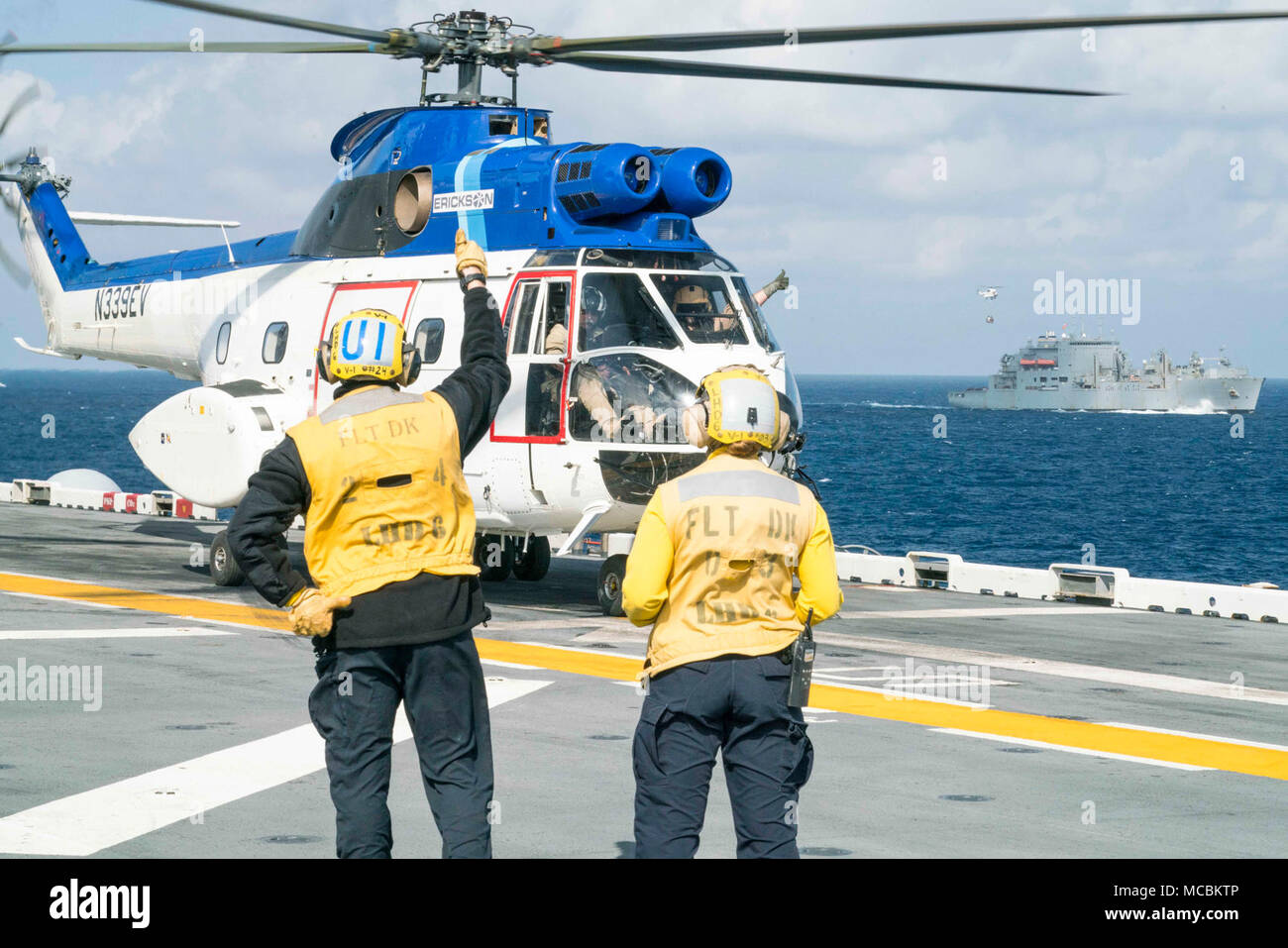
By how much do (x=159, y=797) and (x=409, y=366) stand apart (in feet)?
9.28

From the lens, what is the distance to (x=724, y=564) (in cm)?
555

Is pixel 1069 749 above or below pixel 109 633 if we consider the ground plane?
below

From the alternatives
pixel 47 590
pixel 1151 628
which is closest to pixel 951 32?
pixel 1151 628

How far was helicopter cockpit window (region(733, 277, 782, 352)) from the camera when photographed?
14.4 meters

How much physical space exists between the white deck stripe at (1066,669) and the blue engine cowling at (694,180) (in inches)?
162

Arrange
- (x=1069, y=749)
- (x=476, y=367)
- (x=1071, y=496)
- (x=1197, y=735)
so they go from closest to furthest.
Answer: (x=476, y=367) < (x=1069, y=749) < (x=1197, y=735) < (x=1071, y=496)

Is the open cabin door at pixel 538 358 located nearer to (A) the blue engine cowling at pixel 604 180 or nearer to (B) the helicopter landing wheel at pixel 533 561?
(A) the blue engine cowling at pixel 604 180

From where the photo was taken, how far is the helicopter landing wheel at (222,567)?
16156 mm

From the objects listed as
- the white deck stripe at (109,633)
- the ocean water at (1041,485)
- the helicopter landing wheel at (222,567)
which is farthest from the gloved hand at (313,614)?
the ocean water at (1041,485)

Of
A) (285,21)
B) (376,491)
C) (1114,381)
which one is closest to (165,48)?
(285,21)

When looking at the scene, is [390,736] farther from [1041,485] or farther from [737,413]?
[1041,485]

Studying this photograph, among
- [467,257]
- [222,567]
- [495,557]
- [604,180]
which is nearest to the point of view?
[467,257]

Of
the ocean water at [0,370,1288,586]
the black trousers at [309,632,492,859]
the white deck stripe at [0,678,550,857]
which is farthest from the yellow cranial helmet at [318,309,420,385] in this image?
the ocean water at [0,370,1288,586]

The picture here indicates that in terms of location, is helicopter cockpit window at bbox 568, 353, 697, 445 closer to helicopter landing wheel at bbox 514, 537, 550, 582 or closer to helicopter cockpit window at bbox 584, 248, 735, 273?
helicopter cockpit window at bbox 584, 248, 735, 273
